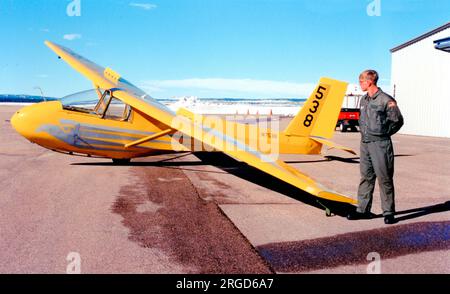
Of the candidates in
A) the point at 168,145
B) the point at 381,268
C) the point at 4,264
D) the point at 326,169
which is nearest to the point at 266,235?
the point at 381,268

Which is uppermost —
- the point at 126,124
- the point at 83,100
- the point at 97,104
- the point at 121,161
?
the point at 83,100

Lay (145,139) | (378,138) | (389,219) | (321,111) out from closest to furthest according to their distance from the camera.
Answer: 1. (378,138)
2. (389,219)
3. (145,139)
4. (321,111)

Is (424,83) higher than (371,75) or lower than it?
higher

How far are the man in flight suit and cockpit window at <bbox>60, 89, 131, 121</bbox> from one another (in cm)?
631

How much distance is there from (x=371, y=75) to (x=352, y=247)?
255 centimetres

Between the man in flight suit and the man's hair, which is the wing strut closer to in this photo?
the man in flight suit

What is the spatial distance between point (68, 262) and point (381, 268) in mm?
3363

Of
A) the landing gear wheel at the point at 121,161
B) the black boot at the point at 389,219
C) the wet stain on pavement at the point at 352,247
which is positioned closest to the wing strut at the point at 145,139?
the landing gear wheel at the point at 121,161

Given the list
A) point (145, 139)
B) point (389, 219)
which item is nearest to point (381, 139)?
point (389, 219)

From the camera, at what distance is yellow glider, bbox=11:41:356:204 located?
8.78 metres

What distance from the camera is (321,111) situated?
1099 centimetres

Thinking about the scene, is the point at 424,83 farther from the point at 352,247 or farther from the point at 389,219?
the point at 352,247

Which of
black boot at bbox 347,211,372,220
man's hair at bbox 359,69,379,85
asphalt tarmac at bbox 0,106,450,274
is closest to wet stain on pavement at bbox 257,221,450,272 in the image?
asphalt tarmac at bbox 0,106,450,274

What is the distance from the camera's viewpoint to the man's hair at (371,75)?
17.8ft
